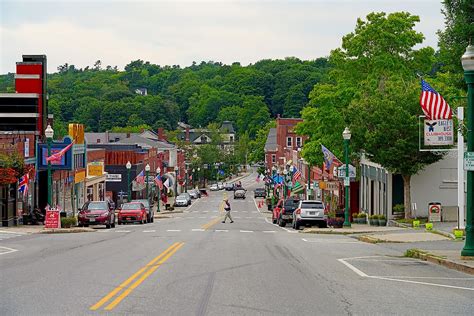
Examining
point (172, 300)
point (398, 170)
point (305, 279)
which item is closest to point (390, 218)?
point (398, 170)

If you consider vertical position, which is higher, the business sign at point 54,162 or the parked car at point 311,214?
the business sign at point 54,162

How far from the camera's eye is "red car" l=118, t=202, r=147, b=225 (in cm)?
5291

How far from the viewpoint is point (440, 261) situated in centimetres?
2034

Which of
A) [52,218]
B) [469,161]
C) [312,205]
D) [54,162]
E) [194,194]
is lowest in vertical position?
[194,194]

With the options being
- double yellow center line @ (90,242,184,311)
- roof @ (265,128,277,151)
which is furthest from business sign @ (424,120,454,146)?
roof @ (265,128,277,151)

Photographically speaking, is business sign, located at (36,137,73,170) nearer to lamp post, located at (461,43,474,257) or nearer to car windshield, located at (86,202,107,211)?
car windshield, located at (86,202,107,211)

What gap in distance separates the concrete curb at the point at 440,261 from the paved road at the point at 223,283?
35 centimetres

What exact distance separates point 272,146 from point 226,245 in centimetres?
13358

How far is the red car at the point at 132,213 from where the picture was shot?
52.9 m

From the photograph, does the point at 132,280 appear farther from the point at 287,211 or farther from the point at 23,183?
the point at 287,211

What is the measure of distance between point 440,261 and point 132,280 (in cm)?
849

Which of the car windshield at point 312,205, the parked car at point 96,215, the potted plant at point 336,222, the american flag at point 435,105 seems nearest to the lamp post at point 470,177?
the american flag at point 435,105

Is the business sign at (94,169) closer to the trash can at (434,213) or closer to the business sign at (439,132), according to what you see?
the trash can at (434,213)

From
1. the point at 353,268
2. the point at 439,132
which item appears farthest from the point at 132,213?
the point at 353,268
